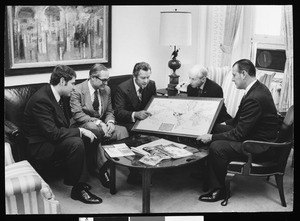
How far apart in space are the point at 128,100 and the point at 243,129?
2.13 feet

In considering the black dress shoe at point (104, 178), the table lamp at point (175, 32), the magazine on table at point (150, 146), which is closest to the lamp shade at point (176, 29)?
the table lamp at point (175, 32)

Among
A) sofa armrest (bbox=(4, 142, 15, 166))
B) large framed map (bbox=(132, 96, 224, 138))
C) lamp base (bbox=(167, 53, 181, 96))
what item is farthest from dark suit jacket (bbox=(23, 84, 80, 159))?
lamp base (bbox=(167, 53, 181, 96))

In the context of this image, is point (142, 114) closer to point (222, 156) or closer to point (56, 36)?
point (222, 156)

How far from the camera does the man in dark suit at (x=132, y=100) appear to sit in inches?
90.7

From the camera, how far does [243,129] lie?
2182 millimetres

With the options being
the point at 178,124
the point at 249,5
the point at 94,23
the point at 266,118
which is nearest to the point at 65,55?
the point at 94,23

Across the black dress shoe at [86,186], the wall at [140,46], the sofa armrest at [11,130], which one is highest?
the wall at [140,46]

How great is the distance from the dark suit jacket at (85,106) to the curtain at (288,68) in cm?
90

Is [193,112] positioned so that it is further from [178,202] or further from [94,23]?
[94,23]

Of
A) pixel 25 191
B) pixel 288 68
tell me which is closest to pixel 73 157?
pixel 25 191

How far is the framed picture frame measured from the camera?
192 cm

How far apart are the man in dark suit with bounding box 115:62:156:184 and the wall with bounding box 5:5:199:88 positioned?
9cm

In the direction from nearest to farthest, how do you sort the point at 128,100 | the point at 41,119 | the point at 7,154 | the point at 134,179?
the point at 7,154, the point at 41,119, the point at 134,179, the point at 128,100

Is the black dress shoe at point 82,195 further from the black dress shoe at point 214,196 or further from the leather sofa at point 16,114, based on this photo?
the black dress shoe at point 214,196
